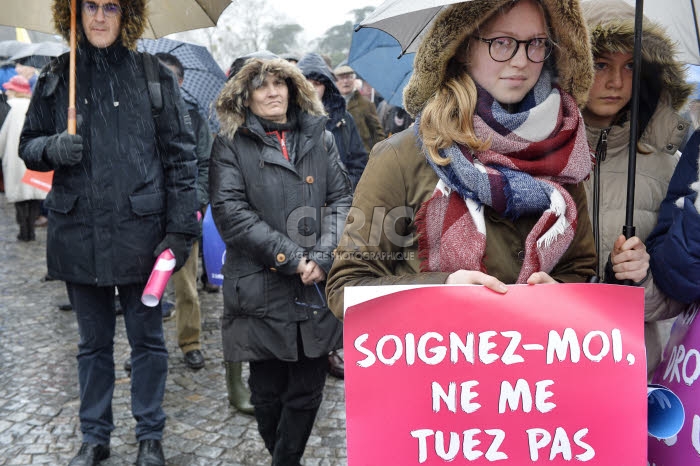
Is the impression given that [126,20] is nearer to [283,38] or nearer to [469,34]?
[469,34]

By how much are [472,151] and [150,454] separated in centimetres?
259

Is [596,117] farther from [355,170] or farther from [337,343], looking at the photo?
[355,170]

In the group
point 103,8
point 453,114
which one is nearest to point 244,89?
point 103,8

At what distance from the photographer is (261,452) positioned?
3.81 meters

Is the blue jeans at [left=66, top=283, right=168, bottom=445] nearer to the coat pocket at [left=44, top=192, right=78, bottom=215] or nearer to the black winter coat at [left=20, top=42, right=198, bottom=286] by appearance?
the black winter coat at [left=20, top=42, right=198, bottom=286]

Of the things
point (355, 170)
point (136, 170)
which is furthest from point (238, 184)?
point (355, 170)

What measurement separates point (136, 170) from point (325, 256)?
1.05 metres

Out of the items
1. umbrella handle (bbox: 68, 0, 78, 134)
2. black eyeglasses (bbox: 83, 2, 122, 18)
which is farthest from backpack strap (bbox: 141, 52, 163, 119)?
umbrella handle (bbox: 68, 0, 78, 134)

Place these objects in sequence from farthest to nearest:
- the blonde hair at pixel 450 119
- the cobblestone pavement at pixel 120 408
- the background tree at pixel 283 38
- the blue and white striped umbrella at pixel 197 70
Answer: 1. the background tree at pixel 283 38
2. the blue and white striped umbrella at pixel 197 70
3. the cobblestone pavement at pixel 120 408
4. the blonde hair at pixel 450 119

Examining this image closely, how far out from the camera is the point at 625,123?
256 centimetres

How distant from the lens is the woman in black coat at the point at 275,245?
10.9 ft

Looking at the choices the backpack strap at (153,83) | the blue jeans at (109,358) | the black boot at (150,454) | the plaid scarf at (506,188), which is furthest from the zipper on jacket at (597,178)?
the black boot at (150,454)

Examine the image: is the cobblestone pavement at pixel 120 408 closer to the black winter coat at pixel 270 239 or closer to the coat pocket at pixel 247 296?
the black winter coat at pixel 270 239

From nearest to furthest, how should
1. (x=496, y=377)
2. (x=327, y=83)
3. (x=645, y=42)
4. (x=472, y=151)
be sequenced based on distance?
(x=496, y=377) < (x=472, y=151) < (x=645, y=42) < (x=327, y=83)
